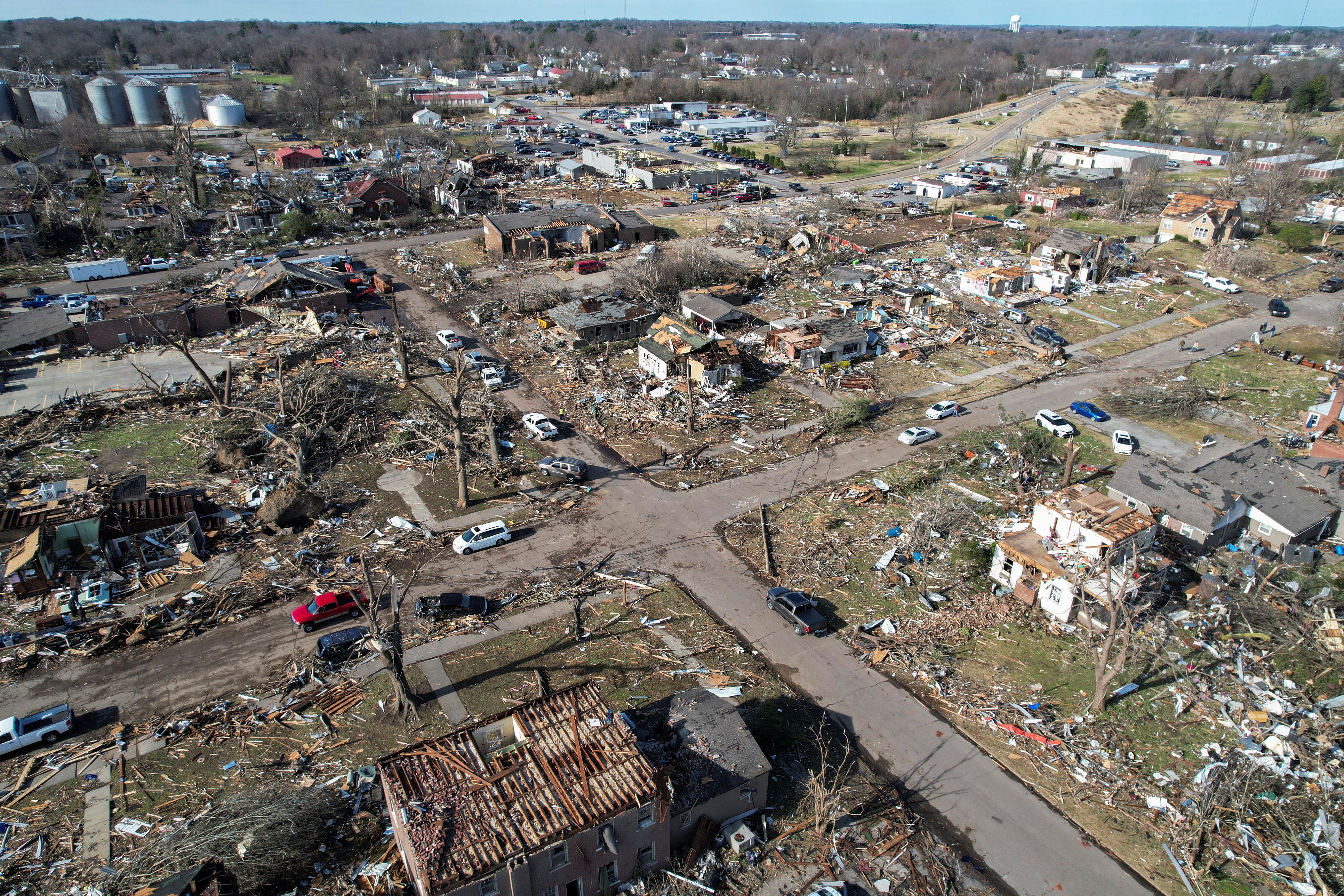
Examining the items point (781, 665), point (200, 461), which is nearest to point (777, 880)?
point (781, 665)

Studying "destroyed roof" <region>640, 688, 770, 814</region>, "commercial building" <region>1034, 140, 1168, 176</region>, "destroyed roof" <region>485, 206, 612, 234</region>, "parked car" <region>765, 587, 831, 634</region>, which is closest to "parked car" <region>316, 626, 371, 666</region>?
"destroyed roof" <region>640, 688, 770, 814</region>

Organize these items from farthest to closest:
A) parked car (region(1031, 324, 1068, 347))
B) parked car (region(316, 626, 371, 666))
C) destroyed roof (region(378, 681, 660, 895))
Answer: parked car (region(1031, 324, 1068, 347)) → parked car (region(316, 626, 371, 666)) → destroyed roof (region(378, 681, 660, 895))

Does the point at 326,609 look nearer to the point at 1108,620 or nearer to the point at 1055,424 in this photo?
the point at 1108,620

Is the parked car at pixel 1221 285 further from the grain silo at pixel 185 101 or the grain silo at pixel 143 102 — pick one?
the grain silo at pixel 143 102

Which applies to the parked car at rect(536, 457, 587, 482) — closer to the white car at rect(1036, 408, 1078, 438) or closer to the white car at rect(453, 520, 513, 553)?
the white car at rect(453, 520, 513, 553)

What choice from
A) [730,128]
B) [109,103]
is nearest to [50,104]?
[109,103]
